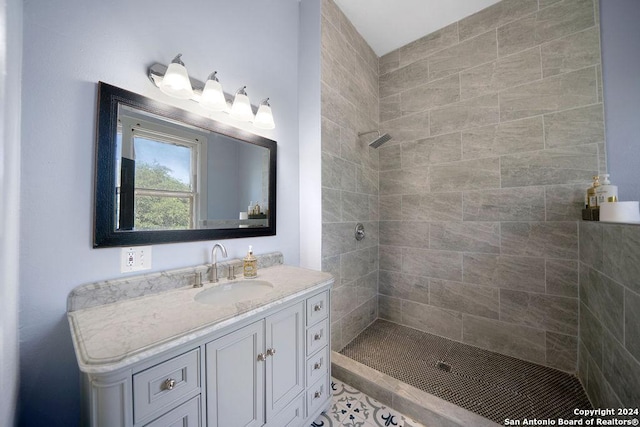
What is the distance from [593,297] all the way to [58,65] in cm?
286

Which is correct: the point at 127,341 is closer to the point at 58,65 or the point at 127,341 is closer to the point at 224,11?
the point at 58,65

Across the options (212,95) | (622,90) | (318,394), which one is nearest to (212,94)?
(212,95)


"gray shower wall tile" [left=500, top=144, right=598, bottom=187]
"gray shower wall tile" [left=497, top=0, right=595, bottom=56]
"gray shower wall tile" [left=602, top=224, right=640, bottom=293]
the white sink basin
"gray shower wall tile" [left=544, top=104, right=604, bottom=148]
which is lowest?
the white sink basin

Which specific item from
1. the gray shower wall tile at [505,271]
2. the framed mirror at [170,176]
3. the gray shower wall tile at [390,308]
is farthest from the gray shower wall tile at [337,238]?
the gray shower wall tile at [505,271]

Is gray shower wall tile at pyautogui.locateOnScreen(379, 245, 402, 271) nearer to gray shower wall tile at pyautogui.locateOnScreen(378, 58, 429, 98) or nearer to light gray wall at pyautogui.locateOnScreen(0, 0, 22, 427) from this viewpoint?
gray shower wall tile at pyautogui.locateOnScreen(378, 58, 429, 98)

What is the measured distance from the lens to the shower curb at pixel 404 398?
122 cm

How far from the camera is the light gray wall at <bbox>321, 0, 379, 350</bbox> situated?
6.04ft

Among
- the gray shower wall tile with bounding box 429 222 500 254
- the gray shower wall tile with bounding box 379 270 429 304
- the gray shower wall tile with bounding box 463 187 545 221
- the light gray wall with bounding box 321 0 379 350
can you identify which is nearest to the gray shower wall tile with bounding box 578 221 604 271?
the gray shower wall tile with bounding box 463 187 545 221

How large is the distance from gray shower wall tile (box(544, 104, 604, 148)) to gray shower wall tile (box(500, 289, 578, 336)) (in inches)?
44.2

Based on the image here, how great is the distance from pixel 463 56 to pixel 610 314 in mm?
2131

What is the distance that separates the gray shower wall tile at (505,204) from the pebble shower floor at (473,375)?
1118 mm

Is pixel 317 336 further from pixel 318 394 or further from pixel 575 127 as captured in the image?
pixel 575 127

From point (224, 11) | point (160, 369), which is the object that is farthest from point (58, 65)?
point (160, 369)

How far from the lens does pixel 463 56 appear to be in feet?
6.72
